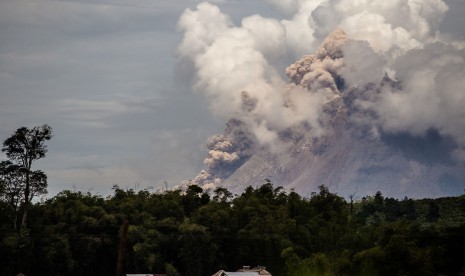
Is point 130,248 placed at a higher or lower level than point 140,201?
lower

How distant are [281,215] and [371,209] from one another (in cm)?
7770

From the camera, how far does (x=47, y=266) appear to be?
96.0 meters

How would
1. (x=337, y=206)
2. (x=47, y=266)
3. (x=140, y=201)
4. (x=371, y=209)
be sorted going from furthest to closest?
1. (x=371, y=209)
2. (x=337, y=206)
3. (x=140, y=201)
4. (x=47, y=266)

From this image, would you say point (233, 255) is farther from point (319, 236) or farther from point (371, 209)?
point (371, 209)

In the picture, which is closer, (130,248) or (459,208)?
(130,248)

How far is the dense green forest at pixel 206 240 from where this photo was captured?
9362 centimetres

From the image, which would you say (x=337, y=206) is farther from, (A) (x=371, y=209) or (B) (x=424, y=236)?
(A) (x=371, y=209)

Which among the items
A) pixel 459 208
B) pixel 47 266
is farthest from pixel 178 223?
pixel 459 208

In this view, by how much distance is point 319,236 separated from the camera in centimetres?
11156

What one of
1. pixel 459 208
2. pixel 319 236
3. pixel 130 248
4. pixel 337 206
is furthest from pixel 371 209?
pixel 130 248

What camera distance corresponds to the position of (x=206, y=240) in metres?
102

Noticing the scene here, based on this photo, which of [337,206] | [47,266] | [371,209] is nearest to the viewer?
[47,266]

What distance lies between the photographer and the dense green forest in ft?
307

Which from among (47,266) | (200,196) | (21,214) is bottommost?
(47,266)
